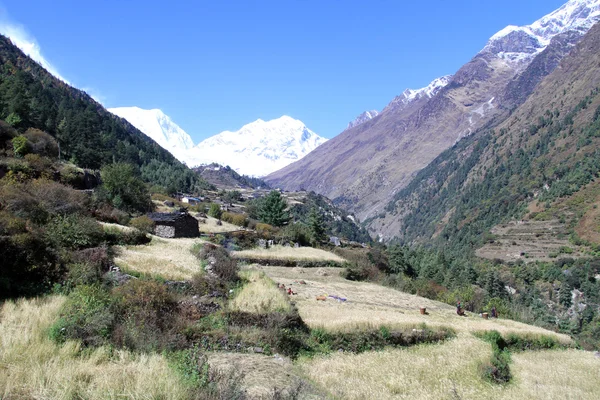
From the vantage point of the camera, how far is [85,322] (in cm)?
995

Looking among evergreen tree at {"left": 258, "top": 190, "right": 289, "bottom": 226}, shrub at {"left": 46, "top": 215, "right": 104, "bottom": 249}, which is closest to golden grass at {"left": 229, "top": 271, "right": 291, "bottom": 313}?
shrub at {"left": 46, "top": 215, "right": 104, "bottom": 249}

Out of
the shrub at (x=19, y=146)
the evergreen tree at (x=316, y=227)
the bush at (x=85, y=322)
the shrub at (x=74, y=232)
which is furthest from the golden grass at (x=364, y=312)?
the evergreen tree at (x=316, y=227)

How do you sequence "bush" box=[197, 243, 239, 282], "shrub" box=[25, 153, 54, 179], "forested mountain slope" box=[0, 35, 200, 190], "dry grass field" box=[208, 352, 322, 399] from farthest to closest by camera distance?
"forested mountain slope" box=[0, 35, 200, 190] → "shrub" box=[25, 153, 54, 179] → "bush" box=[197, 243, 239, 282] → "dry grass field" box=[208, 352, 322, 399]

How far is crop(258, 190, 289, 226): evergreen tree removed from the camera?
3378 inches

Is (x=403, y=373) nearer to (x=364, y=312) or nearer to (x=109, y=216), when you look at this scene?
(x=364, y=312)

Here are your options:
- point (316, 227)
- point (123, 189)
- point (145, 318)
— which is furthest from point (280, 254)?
point (145, 318)

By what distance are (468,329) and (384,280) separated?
25012mm

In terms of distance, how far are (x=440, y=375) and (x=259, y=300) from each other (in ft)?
26.2

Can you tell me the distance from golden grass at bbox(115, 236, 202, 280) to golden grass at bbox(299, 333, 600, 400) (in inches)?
384

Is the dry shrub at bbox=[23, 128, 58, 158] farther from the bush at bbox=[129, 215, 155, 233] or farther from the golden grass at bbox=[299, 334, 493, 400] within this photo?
the golden grass at bbox=[299, 334, 493, 400]

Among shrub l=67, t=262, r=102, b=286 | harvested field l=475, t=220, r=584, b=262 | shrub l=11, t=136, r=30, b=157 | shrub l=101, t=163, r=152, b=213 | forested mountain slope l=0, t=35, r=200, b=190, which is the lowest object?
harvested field l=475, t=220, r=584, b=262

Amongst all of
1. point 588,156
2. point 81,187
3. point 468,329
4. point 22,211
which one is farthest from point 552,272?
point 22,211

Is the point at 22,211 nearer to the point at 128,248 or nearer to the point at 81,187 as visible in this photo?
the point at 128,248

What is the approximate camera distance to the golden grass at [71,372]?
595 cm
